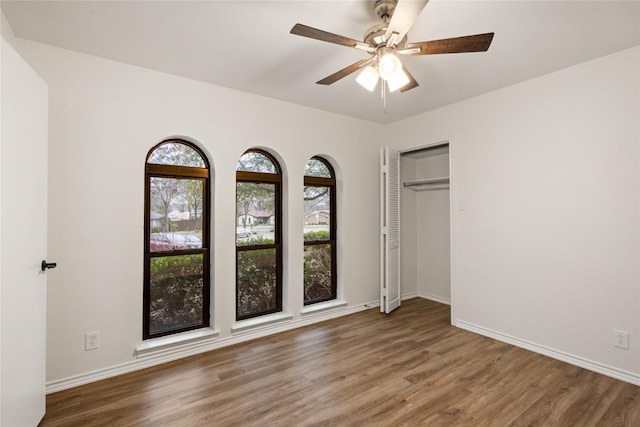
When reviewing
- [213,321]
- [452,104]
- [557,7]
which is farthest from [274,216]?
[557,7]

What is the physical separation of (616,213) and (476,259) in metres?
1.28

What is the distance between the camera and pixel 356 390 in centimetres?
234

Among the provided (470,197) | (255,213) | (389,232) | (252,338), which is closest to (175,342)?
(252,338)

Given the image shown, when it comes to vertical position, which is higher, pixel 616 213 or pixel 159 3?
pixel 159 3

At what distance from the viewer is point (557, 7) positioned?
198 centimetres

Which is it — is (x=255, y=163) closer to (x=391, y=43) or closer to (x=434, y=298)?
(x=391, y=43)

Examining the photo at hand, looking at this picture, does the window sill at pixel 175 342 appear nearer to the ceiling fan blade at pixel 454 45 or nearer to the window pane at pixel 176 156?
the window pane at pixel 176 156

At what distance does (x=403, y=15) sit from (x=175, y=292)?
9.64ft

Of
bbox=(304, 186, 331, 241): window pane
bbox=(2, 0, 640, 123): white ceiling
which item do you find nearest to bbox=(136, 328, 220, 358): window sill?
bbox=(304, 186, 331, 241): window pane

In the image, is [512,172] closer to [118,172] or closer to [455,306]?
[455,306]

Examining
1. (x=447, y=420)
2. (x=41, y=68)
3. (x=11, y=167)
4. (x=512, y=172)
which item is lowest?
(x=447, y=420)

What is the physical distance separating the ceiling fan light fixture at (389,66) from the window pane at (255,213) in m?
2.01

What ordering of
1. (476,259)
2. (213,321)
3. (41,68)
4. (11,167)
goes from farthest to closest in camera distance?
(476,259) → (213,321) → (41,68) → (11,167)

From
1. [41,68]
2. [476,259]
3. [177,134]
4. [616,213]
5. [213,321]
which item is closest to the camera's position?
[41,68]
